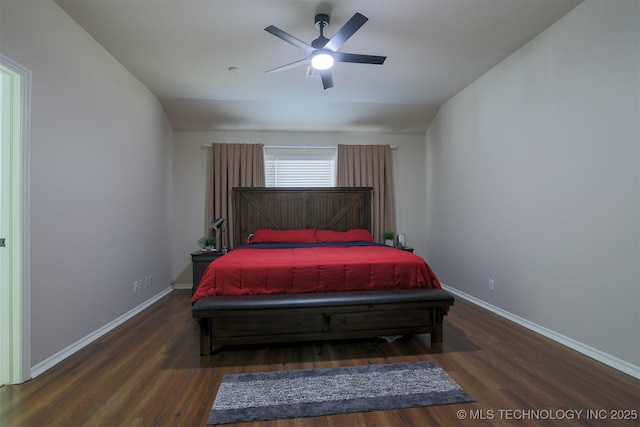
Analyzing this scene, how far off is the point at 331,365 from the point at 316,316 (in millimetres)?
369

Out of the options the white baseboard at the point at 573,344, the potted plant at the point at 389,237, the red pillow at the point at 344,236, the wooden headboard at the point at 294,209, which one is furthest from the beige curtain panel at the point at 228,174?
the white baseboard at the point at 573,344

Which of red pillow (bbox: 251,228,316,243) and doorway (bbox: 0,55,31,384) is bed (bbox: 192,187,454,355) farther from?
red pillow (bbox: 251,228,316,243)

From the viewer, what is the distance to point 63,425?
1.46m

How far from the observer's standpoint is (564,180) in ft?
7.73

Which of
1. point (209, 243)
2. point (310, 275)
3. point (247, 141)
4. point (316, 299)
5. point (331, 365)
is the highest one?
point (247, 141)

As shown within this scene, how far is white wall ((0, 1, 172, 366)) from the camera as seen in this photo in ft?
6.43

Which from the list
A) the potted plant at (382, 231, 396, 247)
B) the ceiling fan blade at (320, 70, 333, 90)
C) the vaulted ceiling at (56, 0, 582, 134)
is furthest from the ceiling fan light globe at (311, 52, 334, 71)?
the potted plant at (382, 231, 396, 247)

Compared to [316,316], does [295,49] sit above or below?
above

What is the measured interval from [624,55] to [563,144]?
666 mm

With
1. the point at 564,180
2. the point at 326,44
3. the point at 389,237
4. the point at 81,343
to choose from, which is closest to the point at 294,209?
the point at 389,237

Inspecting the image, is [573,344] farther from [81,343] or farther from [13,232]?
[13,232]

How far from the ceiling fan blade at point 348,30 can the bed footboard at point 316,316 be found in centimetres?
201

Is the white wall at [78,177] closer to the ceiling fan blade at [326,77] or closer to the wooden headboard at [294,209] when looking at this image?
the wooden headboard at [294,209]

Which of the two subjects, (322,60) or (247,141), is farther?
(247,141)
